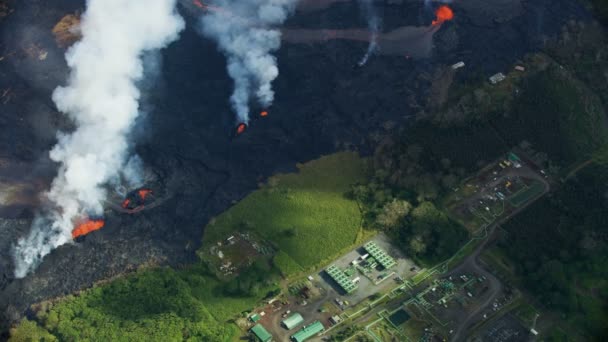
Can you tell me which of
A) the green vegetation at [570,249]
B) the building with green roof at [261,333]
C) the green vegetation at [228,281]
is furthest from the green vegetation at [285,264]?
the green vegetation at [570,249]

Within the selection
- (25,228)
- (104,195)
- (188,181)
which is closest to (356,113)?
(188,181)

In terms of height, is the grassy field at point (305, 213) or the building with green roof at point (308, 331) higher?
the grassy field at point (305, 213)

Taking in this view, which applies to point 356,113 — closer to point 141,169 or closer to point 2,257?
point 141,169

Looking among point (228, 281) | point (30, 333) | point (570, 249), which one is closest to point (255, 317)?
point (228, 281)

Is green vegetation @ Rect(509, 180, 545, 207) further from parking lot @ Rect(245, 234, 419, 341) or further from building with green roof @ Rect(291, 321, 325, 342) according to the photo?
building with green roof @ Rect(291, 321, 325, 342)

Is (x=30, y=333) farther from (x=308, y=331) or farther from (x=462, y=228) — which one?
(x=462, y=228)

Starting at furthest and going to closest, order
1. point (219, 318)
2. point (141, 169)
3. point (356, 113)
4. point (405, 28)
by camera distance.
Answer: point (405, 28)
point (356, 113)
point (141, 169)
point (219, 318)

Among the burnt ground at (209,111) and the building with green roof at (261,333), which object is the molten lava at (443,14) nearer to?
the burnt ground at (209,111)
